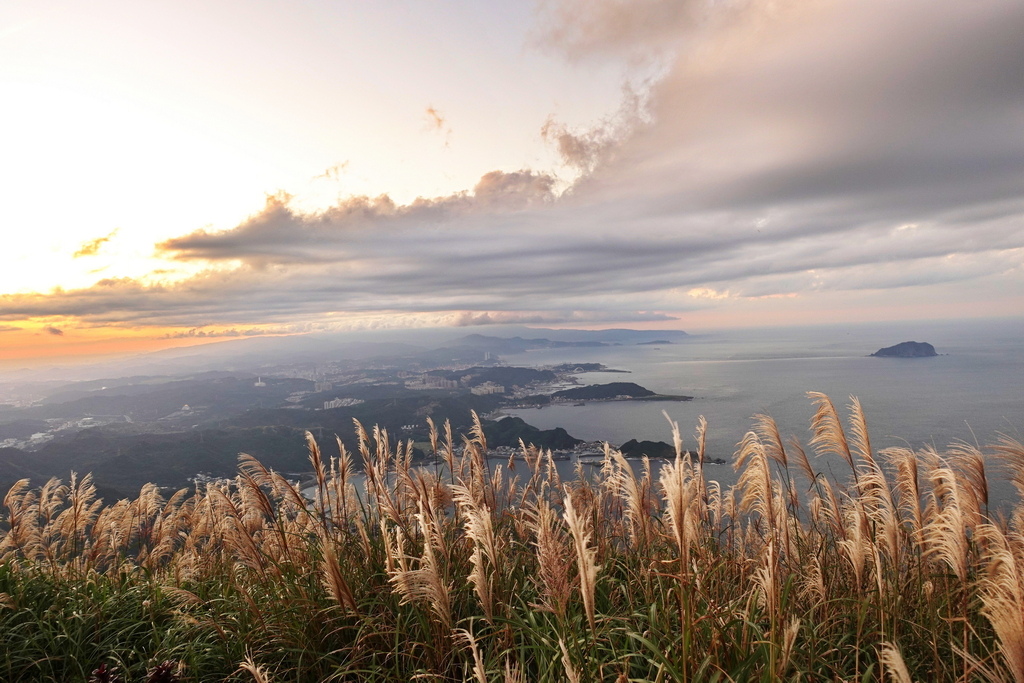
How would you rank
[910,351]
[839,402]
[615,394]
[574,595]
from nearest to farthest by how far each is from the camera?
1. [574,595]
2. [839,402]
3. [615,394]
4. [910,351]

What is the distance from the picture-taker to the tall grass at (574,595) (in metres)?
2.26

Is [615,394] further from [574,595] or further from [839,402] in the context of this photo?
[574,595]

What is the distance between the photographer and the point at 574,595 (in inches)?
128

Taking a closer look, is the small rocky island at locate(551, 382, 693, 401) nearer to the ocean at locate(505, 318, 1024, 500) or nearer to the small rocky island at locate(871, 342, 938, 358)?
the ocean at locate(505, 318, 1024, 500)

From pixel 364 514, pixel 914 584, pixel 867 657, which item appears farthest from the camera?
pixel 364 514

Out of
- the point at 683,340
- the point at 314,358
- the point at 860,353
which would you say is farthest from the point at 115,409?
the point at 683,340

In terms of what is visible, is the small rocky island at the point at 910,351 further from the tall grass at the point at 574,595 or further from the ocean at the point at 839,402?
the tall grass at the point at 574,595

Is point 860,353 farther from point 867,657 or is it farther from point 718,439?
point 867,657

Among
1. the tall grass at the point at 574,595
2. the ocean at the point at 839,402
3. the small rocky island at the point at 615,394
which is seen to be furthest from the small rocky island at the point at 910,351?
the tall grass at the point at 574,595

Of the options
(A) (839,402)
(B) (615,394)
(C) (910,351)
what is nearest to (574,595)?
(A) (839,402)

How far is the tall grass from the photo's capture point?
2.26 meters

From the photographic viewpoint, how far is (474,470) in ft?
16.0

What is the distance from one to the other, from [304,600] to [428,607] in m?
0.96

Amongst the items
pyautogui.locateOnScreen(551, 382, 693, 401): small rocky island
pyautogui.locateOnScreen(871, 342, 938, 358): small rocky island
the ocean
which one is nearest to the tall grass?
the ocean
